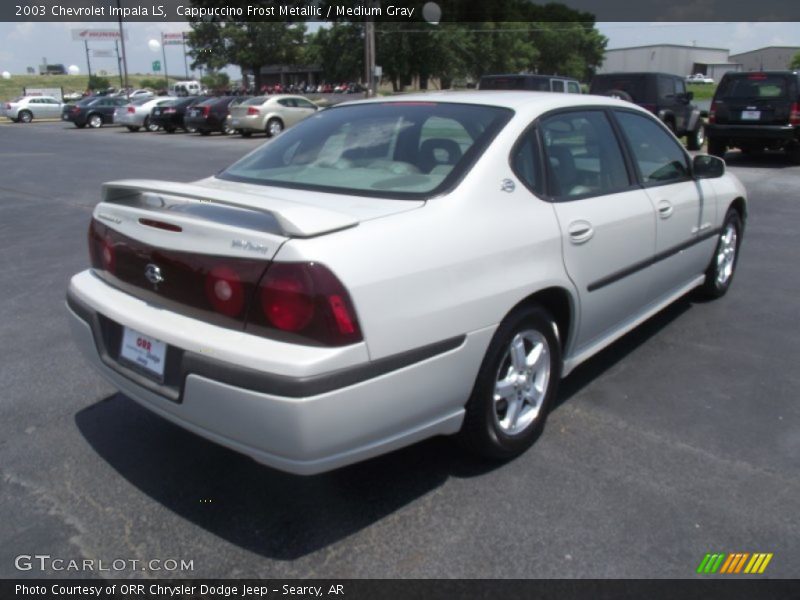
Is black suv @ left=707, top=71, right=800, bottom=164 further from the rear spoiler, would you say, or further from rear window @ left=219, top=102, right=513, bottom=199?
the rear spoiler

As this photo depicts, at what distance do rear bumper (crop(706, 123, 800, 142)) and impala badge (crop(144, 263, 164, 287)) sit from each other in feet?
44.9

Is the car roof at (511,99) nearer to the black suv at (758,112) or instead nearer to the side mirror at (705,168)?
the side mirror at (705,168)

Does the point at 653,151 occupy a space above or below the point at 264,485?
above

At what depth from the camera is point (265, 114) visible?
78.8 ft

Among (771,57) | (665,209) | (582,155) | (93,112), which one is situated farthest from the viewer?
(771,57)

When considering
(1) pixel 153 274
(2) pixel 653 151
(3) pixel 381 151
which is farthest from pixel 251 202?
(2) pixel 653 151

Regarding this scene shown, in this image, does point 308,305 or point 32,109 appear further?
point 32,109

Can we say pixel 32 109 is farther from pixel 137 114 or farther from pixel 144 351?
pixel 144 351

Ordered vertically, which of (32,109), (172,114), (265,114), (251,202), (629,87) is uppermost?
(629,87)

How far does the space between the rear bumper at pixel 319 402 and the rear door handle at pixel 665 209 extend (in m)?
1.80

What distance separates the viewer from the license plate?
102 inches

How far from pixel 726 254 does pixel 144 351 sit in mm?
4459

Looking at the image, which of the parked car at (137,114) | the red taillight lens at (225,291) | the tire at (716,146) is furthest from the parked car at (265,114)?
the red taillight lens at (225,291)

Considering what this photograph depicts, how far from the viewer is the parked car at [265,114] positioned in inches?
944
